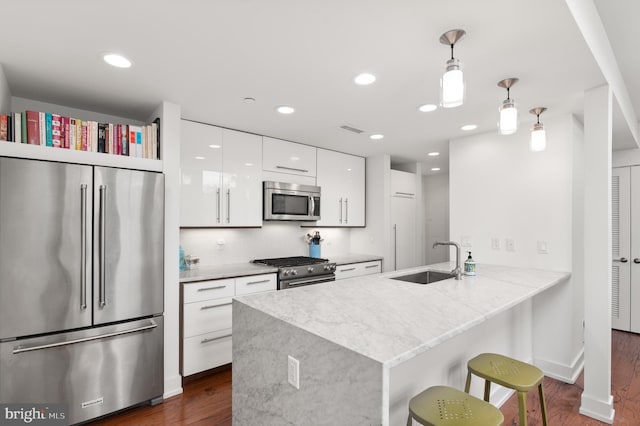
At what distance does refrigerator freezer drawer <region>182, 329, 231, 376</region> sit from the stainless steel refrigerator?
28 centimetres

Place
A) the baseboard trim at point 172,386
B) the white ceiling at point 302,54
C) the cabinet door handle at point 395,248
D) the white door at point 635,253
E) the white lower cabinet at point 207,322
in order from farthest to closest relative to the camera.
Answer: the cabinet door handle at point 395,248
the white door at point 635,253
the white lower cabinet at point 207,322
the baseboard trim at point 172,386
the white ceiling at point 302,54

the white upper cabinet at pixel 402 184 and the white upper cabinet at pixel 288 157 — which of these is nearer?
the white upper cabinet at pixel 288 157

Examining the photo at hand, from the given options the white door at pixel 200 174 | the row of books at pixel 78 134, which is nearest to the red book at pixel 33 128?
the row of books at pixel 78 134

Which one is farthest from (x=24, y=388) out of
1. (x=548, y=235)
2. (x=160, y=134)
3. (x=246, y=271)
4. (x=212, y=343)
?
(x=548, y=235)

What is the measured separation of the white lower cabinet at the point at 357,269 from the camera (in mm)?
4004

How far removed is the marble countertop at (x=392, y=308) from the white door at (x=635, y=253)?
2.41 meters

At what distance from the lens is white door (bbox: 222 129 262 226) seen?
3332 millimetres

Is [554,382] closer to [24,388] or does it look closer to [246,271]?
[246,271]

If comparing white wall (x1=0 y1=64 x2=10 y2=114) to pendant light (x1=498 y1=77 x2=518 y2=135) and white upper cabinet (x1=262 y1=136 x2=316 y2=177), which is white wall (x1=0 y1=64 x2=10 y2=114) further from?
pendant light (x1=498 y1=77 x2=518 y2=135)

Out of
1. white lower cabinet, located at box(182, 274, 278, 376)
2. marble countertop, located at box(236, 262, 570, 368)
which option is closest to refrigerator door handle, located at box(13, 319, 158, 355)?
white lower cabinet, located at box(182, 274, 278, 376)

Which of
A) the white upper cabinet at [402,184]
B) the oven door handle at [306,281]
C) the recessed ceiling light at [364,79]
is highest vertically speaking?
the recessed ceiling light at [364,79]

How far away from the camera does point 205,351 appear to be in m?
2.85

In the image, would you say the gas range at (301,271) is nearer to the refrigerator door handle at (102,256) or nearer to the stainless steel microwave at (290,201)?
the stainless steel microwave at (290,201)

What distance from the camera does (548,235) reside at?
9.73ft
